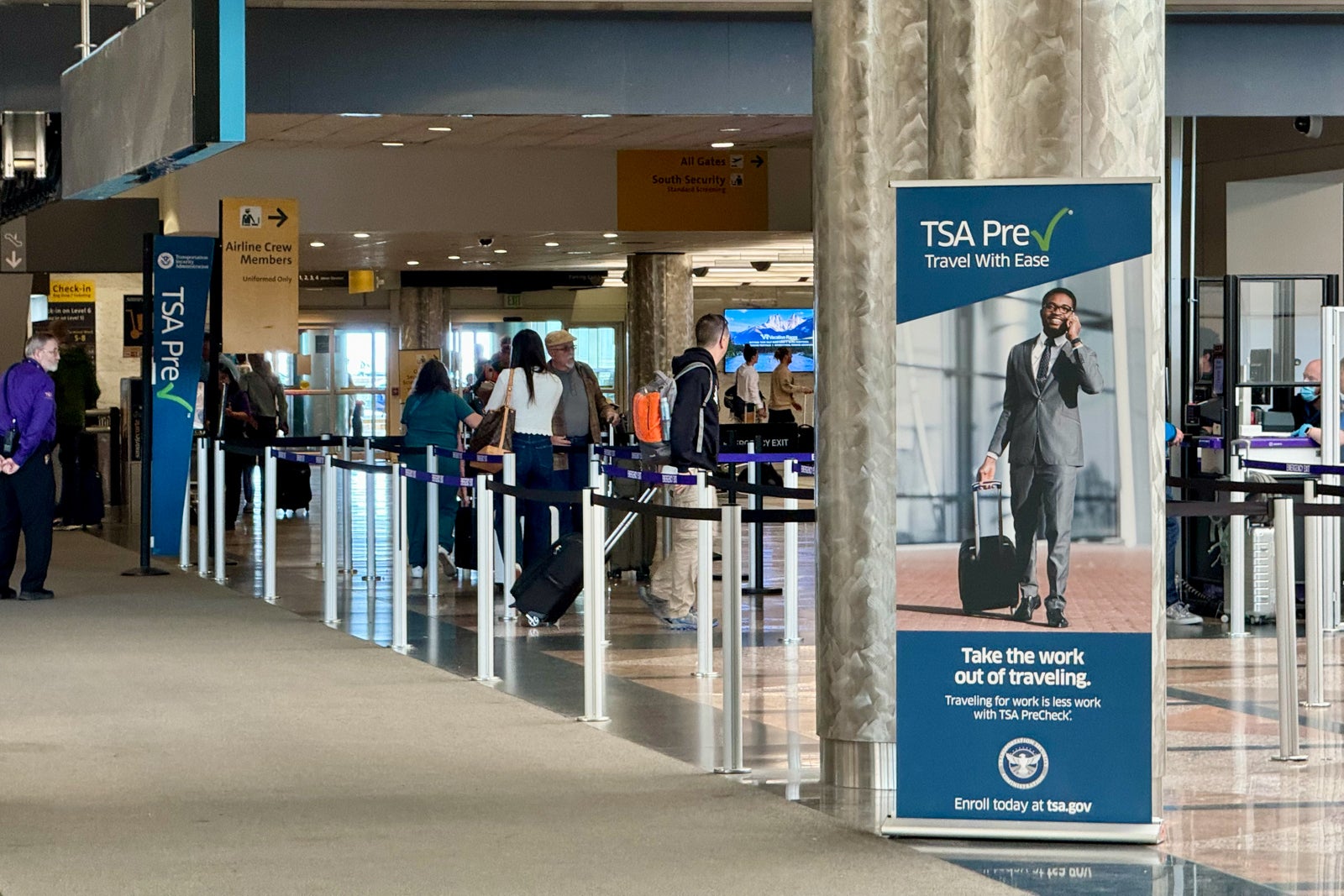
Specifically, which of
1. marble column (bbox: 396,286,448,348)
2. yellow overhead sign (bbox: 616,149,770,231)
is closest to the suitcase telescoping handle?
yellow overhead sign (bbox: 616,149,770,231)

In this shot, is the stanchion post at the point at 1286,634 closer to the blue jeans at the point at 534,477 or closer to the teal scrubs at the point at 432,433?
the blue jeans at the point at 534,477

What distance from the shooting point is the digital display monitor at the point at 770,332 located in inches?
1332

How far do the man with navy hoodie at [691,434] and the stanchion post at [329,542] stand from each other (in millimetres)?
1784

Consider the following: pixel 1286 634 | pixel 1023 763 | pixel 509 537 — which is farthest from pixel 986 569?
A: pixel 509 537

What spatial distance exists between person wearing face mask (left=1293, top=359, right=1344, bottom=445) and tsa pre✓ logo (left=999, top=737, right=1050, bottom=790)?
6225 mm

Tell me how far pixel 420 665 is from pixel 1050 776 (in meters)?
4.08

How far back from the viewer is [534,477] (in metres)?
11.0

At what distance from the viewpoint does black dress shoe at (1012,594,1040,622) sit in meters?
5.14

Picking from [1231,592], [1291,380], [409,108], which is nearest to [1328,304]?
[1291,380]

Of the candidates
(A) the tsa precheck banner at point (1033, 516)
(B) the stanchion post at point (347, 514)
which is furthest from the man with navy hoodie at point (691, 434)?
(A) the tsa precheck banner at point (1033, 516)

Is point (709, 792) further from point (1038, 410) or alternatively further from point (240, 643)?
point (240, 643)

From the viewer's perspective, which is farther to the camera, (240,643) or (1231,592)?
(1231,592)

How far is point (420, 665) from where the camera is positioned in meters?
8.62

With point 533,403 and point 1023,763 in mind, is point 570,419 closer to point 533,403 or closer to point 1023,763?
point 533,403
